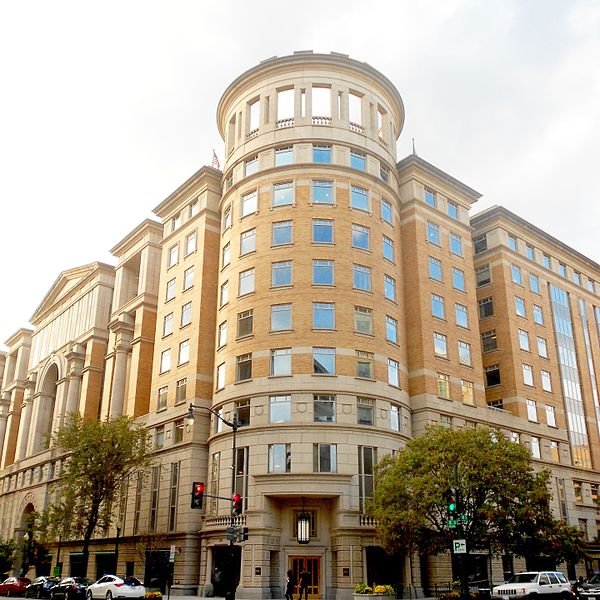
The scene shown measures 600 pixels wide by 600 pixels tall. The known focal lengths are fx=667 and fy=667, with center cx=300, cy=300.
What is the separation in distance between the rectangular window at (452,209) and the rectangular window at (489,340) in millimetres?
11502

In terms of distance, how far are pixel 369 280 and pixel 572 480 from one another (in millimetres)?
30404

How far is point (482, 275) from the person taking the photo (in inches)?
2537

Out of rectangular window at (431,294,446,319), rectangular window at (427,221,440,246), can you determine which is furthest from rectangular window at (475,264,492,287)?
rectangular window at (431,294,446,319)

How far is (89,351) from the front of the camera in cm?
6988

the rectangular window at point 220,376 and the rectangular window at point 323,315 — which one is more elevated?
the rectangular window at point 323,315

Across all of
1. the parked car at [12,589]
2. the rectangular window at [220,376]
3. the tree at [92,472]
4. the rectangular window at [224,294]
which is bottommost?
the parked car at [12,589]

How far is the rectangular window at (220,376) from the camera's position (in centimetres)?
4669

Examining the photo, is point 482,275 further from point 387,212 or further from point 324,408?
point 324,408

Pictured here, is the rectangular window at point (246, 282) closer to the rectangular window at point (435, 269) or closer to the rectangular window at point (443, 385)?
the rectangular window at point (435, 269)

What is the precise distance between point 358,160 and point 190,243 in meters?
16.6

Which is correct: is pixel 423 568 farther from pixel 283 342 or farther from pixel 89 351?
pixel 89 351

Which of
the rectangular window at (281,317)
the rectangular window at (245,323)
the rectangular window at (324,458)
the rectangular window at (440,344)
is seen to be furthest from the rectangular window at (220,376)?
the rectangular window at (440,344)

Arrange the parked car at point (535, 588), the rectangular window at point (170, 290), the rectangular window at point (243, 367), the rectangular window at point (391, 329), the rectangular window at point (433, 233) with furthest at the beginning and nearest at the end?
the rectangular window at point (170, 290)
the rectangular window at point (433, 233)
the rectangular window at point (391, 329)
the rectangular window at point (243, 367)
the parked car at point (535, 588)

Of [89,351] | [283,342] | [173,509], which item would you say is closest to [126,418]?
[173,509]
